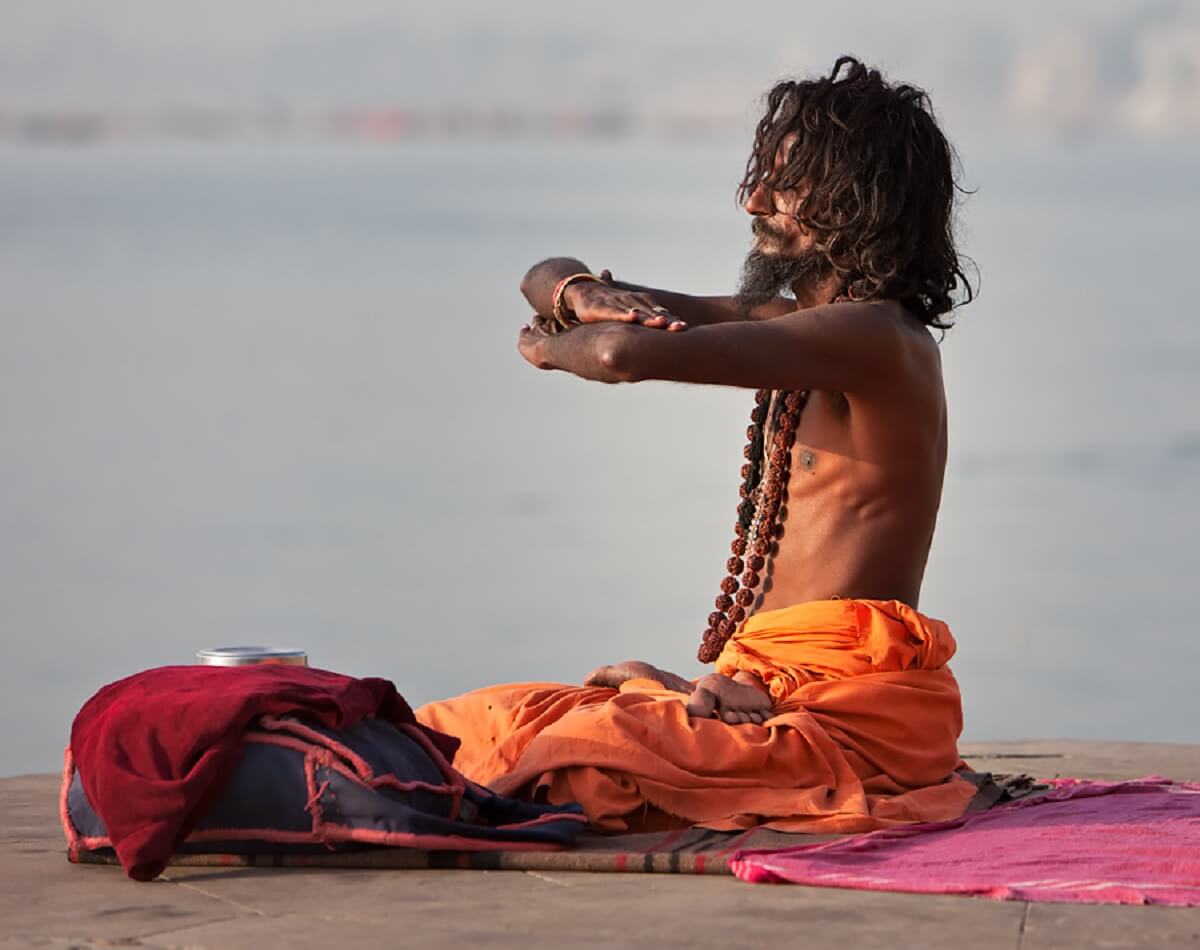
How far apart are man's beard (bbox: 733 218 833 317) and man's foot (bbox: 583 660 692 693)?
32.7 inches

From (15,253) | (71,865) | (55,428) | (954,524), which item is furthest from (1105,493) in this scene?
(15,253)

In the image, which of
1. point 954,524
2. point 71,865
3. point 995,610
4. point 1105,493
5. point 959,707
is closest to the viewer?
point 71,865

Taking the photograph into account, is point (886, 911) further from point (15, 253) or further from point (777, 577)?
point (15, 253)

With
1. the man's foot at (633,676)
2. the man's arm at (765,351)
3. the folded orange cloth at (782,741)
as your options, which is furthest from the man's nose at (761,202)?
the man's foot at (633,676)

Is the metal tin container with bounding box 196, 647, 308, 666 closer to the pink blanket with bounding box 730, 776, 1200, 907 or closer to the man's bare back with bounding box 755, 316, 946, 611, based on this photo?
the man's bare back with bounding box 755, 316, 946, 611

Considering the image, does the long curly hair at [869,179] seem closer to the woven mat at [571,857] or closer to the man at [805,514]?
the man at [805,514]

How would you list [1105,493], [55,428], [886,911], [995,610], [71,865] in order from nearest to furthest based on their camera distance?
[886,911], [71,865], [995,610], [1105,493], [55,428]

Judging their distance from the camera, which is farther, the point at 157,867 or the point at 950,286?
the point at 950,286

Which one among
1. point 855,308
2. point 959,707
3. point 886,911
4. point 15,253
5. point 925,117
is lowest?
point 886,911

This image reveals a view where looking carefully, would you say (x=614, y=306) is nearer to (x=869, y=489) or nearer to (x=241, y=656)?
(x=869, y=489)

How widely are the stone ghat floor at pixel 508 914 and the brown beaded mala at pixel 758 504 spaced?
38.5 inches

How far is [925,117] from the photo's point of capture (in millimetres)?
5672

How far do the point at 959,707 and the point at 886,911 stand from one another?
1.08m

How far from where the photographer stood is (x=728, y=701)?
5.35 m
